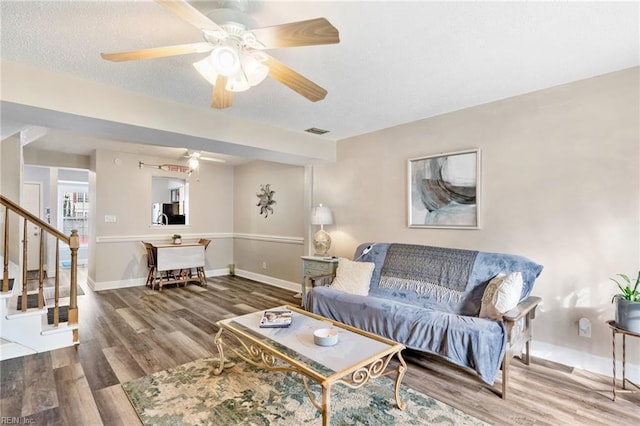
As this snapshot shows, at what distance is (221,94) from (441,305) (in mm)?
2506

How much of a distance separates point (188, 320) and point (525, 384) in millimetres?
3370

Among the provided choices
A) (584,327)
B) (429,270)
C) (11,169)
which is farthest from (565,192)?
(11,169)

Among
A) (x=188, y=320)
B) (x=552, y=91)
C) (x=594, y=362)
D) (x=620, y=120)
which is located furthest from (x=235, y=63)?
(x=594, y=362)

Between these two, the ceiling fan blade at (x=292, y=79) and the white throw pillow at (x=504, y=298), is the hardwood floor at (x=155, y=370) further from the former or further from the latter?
the ceiling fan blade at (x=292, y=79)

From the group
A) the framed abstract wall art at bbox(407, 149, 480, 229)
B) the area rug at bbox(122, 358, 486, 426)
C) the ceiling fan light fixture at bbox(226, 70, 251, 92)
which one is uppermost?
the ceiling fan light fixture at bbox(226, 70, 251, 92)

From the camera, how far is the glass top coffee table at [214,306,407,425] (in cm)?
164

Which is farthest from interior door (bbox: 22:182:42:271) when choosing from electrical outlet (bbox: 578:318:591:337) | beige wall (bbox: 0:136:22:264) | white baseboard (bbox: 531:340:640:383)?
electrical outlet (bbox: 578:318:591:337)

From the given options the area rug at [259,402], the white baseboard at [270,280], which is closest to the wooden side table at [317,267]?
the white baseboard at [270,280]

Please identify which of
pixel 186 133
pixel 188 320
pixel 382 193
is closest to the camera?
pixel 186 133

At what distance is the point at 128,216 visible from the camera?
542 centimetres

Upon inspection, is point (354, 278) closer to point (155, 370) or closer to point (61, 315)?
point (155, 370)

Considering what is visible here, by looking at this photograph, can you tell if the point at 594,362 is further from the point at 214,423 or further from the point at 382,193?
the point at 214,423

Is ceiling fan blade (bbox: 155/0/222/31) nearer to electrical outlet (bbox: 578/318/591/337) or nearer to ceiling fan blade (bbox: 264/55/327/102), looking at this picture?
ceiling fan blade (bbox: 264/55/327/102)

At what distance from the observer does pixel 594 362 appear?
2.44 meters
